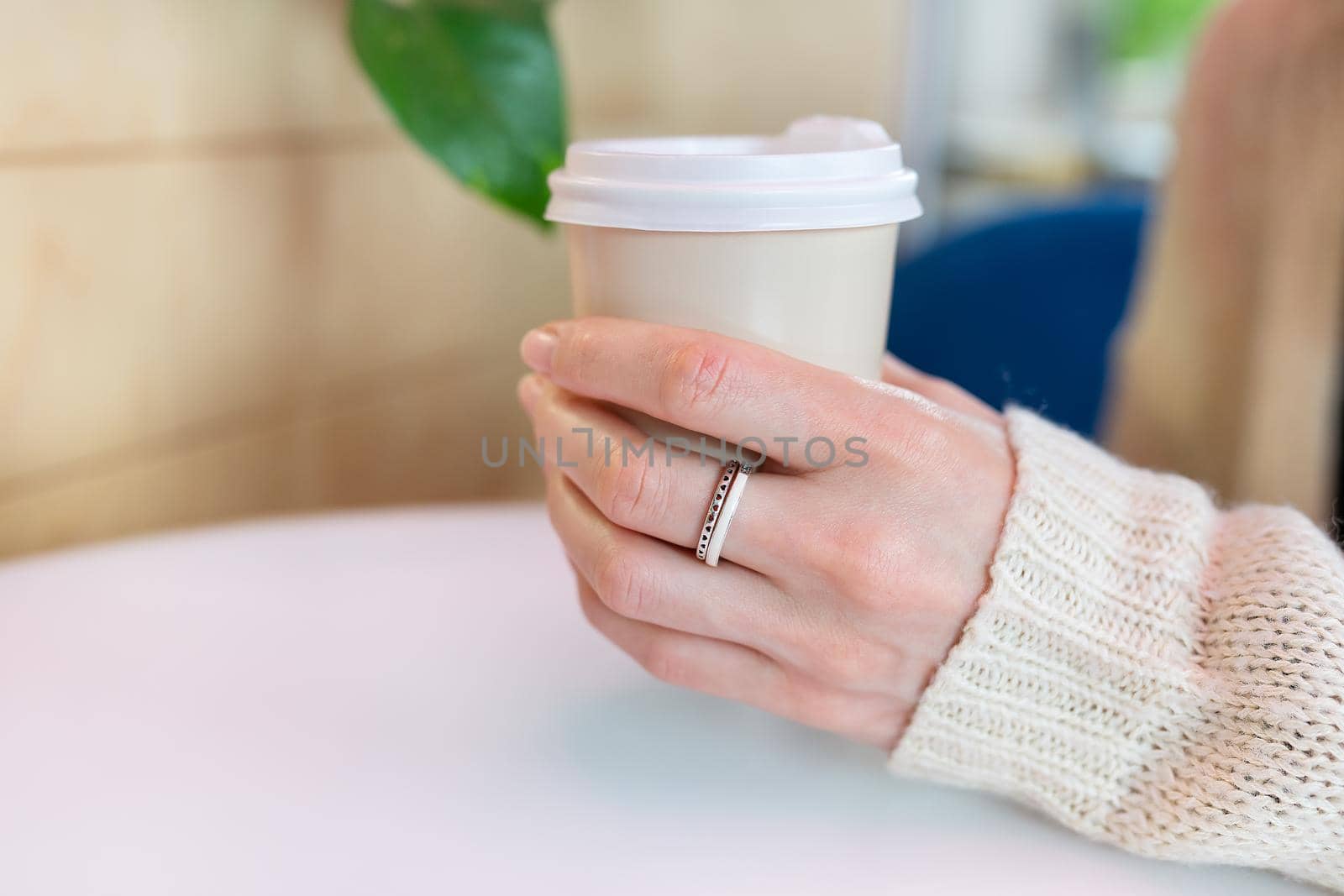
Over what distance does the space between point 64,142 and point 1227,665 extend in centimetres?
75

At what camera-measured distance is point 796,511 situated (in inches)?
19.1

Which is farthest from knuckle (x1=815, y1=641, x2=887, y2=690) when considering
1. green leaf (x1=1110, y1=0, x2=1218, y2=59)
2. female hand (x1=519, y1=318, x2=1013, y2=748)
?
green leaf (x1=1110, y1=0, x2=1218, y2=59)

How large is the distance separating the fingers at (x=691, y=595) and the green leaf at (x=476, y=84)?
37 cm

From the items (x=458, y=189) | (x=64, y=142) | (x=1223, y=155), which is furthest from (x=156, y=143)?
(x=1223, y=155)

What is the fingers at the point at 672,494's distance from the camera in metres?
0.49

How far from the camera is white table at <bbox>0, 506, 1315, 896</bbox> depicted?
17.7 inches

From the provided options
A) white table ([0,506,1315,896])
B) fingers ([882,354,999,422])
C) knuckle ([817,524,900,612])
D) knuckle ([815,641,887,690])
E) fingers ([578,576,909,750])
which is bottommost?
white table ([0,506,1315,896])

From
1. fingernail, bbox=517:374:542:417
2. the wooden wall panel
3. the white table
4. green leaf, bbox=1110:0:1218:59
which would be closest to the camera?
the white table

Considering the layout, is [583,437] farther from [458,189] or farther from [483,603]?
[458,189]

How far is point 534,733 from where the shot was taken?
1.80 ft

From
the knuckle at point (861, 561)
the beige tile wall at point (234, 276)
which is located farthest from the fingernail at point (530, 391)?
the beige tile wall at point (234, 276)

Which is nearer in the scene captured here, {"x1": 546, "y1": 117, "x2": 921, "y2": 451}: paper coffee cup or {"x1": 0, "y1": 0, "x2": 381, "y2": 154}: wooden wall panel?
{"x1": 546, "y1": 117, "x2": 921, "y2": 451}: paper coffee cup

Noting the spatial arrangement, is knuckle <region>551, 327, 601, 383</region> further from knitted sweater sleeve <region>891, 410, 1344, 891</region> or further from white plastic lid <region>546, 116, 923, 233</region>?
knitted sweater sleeve <region>891, 410, 1344, 891</region>

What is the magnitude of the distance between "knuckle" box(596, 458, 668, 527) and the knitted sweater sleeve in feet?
0.50
